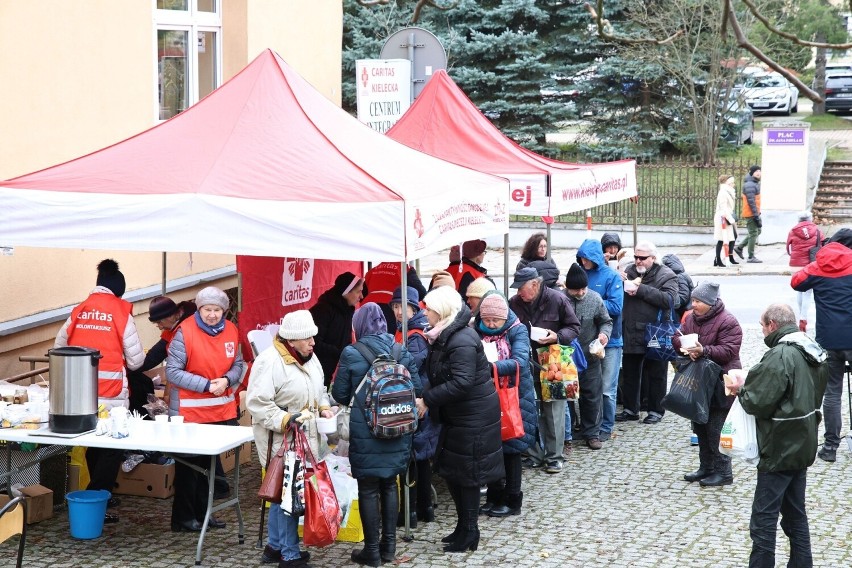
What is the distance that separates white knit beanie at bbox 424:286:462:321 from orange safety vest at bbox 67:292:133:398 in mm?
2232

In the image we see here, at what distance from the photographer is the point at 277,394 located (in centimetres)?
665

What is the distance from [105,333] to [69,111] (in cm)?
302

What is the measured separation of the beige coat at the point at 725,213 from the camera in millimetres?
20984

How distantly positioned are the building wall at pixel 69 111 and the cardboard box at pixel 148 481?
59.0 inches

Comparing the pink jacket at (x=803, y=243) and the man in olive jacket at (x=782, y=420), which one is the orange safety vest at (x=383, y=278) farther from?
the pink jacket at (x=803, y=243)

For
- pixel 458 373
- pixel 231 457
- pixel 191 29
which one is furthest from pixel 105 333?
pixel 191 29

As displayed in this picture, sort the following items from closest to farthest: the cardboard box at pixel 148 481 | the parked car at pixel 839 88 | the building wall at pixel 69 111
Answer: the cardboard box at pixel 148 481, the building wall at pixel 69 111, the parked car at pixel 839 88

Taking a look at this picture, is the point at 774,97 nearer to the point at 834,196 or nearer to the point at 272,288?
the point at 834,196

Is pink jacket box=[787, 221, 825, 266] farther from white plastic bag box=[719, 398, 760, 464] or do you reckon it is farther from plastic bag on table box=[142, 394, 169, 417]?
plastic bag on table box=[142, 394, 169, 417]

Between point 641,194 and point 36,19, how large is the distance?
18.2 metres

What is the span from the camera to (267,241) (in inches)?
267

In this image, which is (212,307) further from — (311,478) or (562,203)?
(562,203)

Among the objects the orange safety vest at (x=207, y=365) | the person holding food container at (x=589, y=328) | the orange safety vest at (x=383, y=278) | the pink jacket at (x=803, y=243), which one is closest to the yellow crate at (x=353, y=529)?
the orange safety vest at (x=207, y=365)

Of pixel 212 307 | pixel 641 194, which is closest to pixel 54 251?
pixel 212 307
